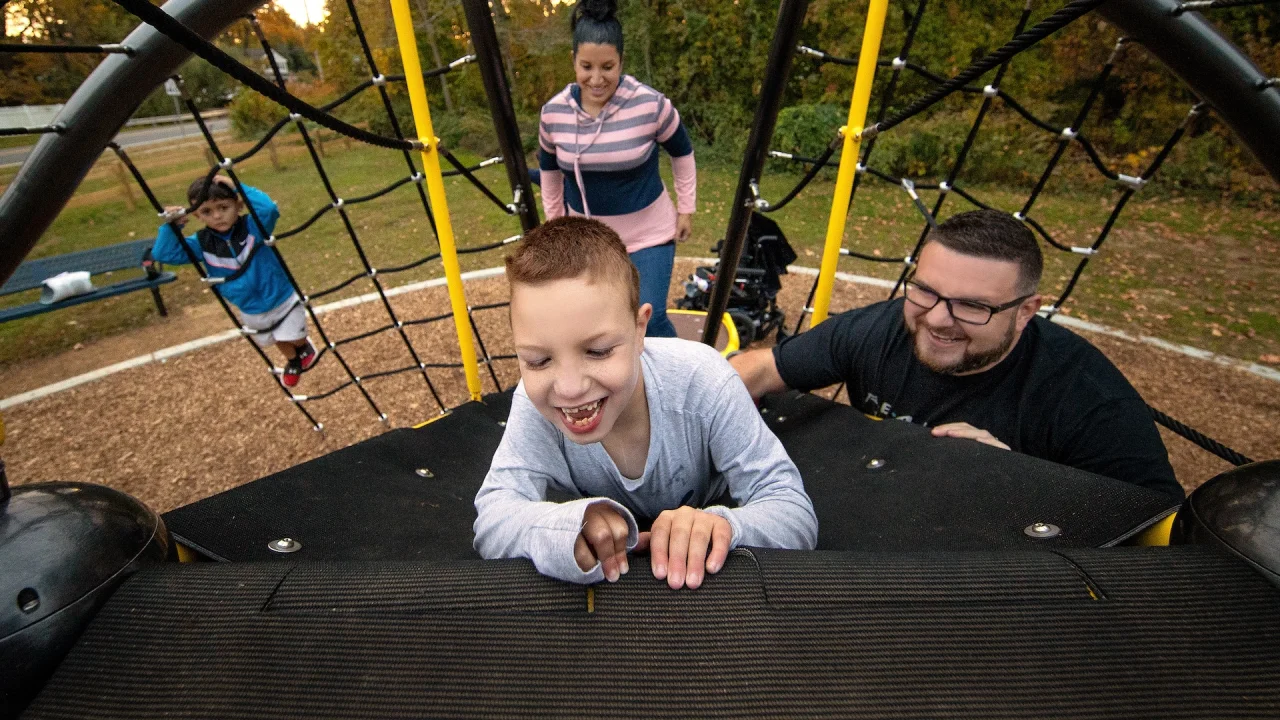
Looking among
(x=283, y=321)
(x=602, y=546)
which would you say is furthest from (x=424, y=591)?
(x=283, y=321)

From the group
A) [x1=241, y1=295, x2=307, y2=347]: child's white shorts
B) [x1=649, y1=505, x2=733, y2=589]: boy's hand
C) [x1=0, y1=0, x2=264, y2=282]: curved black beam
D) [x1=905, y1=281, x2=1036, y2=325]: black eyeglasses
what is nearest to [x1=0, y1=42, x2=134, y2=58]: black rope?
[x1=0, y1=0, x2=264, y2=282]: curved black beam

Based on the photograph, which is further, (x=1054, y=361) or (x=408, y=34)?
(x=408, y=34)

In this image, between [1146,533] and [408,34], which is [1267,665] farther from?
[408,34]

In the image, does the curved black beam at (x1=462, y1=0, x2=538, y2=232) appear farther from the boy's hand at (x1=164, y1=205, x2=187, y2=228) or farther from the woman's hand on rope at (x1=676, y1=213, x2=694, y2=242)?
the boy's hand at (x1=164, y1=205, x2=187, y2=228)

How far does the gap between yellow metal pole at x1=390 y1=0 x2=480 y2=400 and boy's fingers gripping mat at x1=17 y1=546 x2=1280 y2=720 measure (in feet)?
5.09

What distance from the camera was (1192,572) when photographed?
0.88 metres

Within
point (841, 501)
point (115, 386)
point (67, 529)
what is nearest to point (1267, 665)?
point (841, 501)

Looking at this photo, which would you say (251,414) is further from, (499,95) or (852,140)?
(852,140)

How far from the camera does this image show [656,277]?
3.04m

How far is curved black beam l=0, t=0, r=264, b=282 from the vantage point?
1.38 m

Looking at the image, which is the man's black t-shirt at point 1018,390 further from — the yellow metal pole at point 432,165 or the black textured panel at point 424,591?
the black textured panel at point 424,591

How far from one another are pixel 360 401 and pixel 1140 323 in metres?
5.34

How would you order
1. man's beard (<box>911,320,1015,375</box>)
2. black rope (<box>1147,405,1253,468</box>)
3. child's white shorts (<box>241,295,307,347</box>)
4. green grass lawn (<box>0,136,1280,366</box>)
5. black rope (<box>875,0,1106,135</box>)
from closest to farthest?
black rope (<box>875,0,1106,135</box>) → black rope (<box>1147,405,1253,468</box>) → man's beard (<box>911,320,1015,375</box>) → child's white shorts (<box>241,295,307,347</box>) → green grass lawn (<box>0,136,1280,366</box>)

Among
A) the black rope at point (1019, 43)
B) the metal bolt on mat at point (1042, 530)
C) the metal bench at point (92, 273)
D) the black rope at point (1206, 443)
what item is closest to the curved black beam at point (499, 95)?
the black rope at point (1019, 43)
